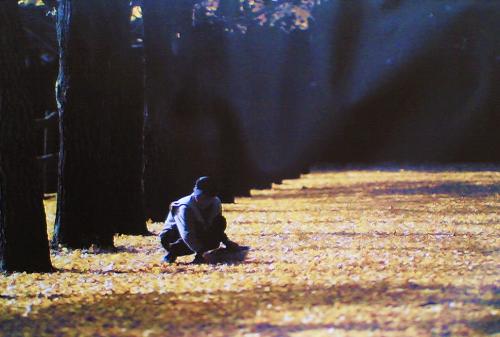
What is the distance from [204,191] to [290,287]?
2537mm

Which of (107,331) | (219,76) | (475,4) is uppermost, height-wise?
(475,4)

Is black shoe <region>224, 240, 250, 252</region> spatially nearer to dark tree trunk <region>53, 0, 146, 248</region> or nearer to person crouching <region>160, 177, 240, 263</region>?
person crouching <region>160, 177, 240, 263</region>

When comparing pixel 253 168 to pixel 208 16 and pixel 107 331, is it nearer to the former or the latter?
pixel 208 16

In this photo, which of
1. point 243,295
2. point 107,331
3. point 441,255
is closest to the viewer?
point 107,331

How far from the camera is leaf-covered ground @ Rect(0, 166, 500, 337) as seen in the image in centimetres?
862

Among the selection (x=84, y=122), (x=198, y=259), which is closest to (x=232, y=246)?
(x=198, y=259)

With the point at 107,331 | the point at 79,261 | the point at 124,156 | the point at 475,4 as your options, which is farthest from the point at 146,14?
the point at 475,4

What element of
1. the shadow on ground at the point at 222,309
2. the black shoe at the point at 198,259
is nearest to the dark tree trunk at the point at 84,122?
the black shoe at the point at 198,259

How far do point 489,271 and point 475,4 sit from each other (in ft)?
130

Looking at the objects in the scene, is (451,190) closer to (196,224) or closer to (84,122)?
(84,122)

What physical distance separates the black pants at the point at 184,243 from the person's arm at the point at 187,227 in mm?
203

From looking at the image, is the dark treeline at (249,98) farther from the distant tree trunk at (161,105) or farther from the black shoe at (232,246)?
the black shoe at (232,246)

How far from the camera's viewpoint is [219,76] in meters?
30.3

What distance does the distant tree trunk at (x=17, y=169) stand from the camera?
1195 cm
